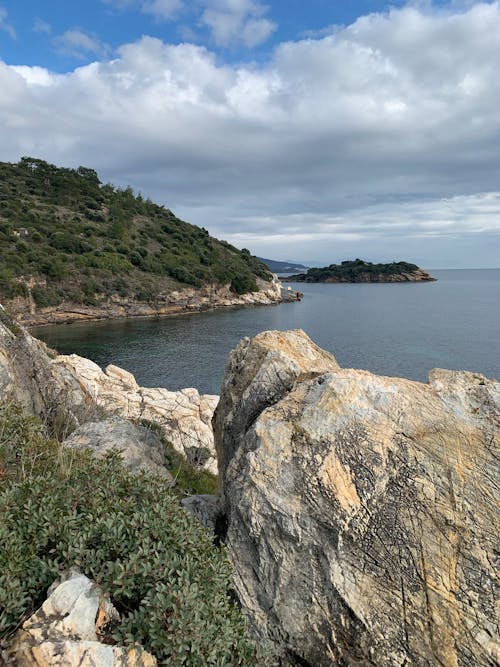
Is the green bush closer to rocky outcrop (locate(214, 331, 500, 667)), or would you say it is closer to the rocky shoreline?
the rocky shoreline

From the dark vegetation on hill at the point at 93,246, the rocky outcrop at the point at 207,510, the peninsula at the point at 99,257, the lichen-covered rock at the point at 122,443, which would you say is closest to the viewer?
the rocky outcrop at the point at 207,510

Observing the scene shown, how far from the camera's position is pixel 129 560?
436 cm

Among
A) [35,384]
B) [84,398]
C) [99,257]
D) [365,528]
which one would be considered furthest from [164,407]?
[99,257]

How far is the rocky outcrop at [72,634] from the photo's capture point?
3543 mm

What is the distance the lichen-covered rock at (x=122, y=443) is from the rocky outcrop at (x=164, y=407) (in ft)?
25.6

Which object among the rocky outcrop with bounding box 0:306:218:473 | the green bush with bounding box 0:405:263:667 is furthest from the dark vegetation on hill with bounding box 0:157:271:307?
the green bush with bounding box 0:405:263:667

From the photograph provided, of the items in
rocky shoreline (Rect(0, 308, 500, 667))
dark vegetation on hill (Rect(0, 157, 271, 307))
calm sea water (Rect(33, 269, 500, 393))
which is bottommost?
calm sea water (Rect(33, 269, 500, 393))

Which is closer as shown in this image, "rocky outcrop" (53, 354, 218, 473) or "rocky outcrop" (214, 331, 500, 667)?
"rocky outcrop" (214, 331, 500, 667)

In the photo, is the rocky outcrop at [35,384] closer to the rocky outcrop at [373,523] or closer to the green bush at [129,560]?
the green bush at [129,560]

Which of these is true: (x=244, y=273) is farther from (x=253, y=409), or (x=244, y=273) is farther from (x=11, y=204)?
(x=253, y=409)

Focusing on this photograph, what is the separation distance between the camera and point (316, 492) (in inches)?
219

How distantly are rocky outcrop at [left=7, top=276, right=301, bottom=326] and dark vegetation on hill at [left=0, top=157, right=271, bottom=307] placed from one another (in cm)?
130

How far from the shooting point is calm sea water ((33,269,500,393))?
157 feet

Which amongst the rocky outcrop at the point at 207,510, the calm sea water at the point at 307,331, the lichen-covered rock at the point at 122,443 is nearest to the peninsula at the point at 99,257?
the calm sea water at the point at 307,331
